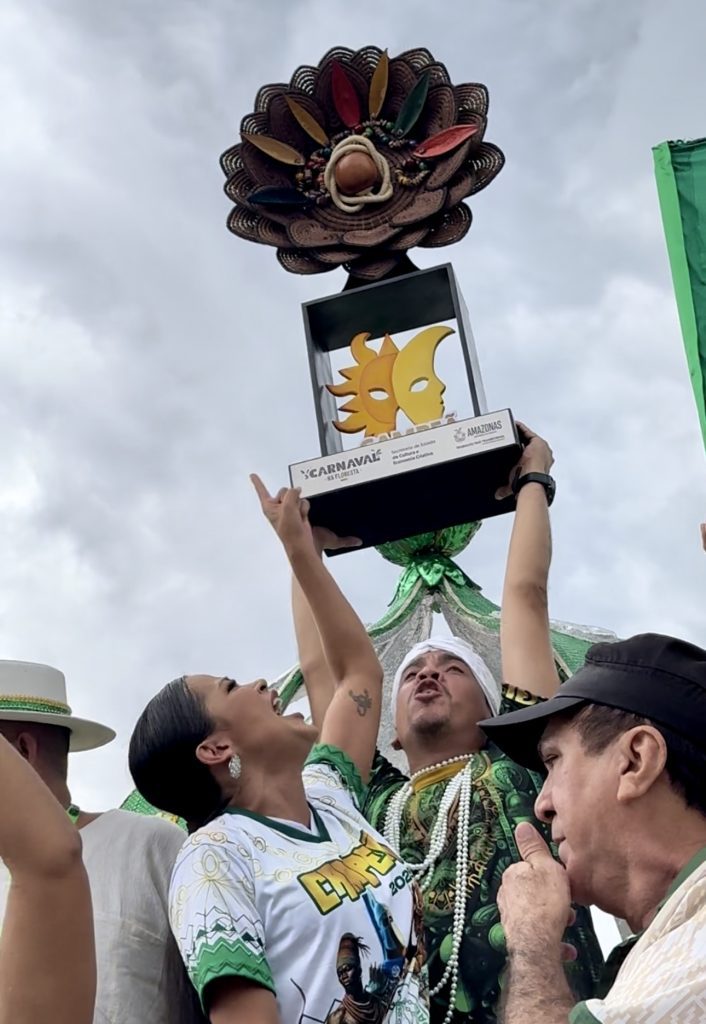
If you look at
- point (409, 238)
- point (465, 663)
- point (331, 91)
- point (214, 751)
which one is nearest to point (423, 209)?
point (409, 238)

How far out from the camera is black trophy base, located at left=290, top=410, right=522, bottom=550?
13.5ft

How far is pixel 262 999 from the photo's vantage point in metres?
2.18

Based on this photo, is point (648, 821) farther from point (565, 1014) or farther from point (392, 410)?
point (392, 410)

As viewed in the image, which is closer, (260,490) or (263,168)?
(260,490)

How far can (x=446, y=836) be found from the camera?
10.1ft

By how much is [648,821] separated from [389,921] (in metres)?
0.81

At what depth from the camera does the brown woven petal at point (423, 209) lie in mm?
5230

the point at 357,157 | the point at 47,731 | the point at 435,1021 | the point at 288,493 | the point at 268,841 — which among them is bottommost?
the point at 435,1021

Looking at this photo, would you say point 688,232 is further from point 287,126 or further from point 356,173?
point 287,126

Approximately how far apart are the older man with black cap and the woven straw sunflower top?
3457mm

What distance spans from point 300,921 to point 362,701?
0.96 metres

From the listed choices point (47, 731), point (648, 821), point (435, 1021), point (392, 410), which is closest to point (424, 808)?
point (435, 1021)

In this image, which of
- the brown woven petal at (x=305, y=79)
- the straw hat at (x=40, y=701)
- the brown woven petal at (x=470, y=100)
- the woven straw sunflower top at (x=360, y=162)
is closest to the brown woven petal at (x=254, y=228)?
the woven straw sunflower top at (x=360, y=162)

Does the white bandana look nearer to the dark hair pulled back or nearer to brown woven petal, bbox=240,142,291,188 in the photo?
the dark hair pulled back
